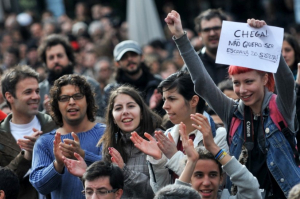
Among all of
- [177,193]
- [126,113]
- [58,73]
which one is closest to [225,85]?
[126,113]

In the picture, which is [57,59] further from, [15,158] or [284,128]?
[284,128]

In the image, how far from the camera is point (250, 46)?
17.6ft

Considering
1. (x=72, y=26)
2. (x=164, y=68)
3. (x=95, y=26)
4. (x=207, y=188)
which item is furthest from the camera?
(x=72, y=26)

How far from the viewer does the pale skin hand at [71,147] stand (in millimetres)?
5516

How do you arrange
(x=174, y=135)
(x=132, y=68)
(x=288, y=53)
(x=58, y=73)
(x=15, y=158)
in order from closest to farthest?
(x=174, y=135)
(x=15, y=158)
(x=288, y=53)
(x=58, y=73)
(x=132, y=68)

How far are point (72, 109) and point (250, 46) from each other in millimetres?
1668

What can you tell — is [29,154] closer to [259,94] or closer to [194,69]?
[194,69]

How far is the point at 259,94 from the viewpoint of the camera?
528cm

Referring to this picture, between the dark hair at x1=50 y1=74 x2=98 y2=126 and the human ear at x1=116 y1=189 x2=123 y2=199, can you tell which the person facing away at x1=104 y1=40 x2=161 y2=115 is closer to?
the dark hair at x1=50 y1=74 x2=98 y2=126

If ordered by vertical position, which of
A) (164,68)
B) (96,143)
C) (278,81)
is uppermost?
(164,68)

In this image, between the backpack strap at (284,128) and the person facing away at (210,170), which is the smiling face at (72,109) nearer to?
the person facing away at (210,170)

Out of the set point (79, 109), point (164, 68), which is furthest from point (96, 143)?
point (164, 68)

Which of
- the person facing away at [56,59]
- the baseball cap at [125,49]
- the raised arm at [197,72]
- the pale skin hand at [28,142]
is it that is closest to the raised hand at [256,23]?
the raised arm at [197,72]

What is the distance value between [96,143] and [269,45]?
1709mm
